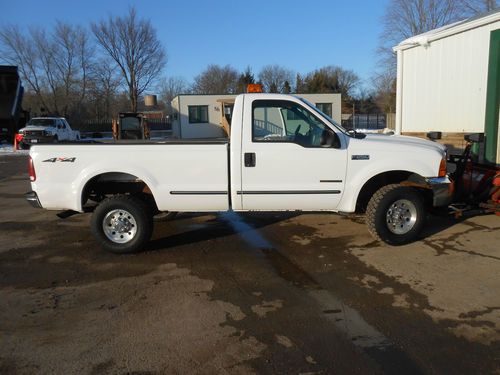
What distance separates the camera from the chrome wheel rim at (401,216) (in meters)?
6.12

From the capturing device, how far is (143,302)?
4.49m

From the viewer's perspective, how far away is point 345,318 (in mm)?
4055

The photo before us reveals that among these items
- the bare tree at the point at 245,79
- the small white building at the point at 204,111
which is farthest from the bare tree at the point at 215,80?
the small white building at the point at 204,111

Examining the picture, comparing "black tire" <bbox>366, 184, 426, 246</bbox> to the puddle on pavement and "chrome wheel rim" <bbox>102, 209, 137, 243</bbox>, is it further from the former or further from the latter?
"chrome wheel rim" <bbox>102, 209, 137, 243</bbox>

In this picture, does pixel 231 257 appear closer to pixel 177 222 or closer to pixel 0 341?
pixel 177 222

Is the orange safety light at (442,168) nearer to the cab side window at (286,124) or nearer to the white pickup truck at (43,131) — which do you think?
the cab side window at (286,124)

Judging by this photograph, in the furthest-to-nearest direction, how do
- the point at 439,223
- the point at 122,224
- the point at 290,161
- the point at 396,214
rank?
the point at 439,223
the point at 396,214
the point at 122,224
the point at 290,161

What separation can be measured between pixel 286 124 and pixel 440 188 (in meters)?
2.27

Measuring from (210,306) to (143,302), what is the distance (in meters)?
0.70

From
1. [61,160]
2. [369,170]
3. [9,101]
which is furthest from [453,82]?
[9,101]

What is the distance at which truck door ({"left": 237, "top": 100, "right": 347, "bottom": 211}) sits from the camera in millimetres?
5871

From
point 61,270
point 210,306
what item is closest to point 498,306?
point 210,306

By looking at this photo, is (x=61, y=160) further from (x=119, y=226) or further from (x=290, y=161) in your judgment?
(x=290, y=161)

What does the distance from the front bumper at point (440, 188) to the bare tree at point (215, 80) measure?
6848cm
